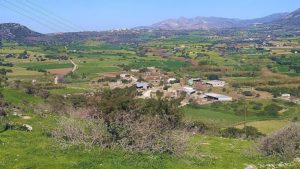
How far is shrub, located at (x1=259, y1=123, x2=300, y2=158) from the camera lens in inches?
1071

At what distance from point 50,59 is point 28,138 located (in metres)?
134

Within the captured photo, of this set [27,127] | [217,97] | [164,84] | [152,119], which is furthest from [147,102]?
[164,84]

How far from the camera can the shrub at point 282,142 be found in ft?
89.2

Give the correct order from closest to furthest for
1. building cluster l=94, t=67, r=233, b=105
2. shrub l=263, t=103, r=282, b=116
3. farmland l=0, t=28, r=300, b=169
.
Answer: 1. farmland l=0, t=28, r=300, b=169
2. shrub l=263, t=103, r=282, b=116
3. building cluster l=94, t=67, r=233, b=105

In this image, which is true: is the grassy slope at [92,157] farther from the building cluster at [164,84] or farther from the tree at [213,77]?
the tree at [213,77]

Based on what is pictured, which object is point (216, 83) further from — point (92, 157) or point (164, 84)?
point (92, 157)

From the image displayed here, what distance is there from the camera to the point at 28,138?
2964cm

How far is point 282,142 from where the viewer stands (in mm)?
27500

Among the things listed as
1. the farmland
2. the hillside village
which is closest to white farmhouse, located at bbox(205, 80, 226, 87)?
the hillside village

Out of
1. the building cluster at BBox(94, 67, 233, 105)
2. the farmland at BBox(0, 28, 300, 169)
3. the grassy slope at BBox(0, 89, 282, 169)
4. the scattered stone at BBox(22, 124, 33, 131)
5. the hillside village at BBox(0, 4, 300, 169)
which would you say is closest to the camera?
the grassy slope at BBox(0, 89, 282, 169)

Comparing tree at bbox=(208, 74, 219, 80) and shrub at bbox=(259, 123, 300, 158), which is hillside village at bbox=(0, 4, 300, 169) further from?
tree at bbox=(208, 74, 219, 80)

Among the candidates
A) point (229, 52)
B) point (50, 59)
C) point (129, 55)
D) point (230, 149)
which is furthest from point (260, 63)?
point (230, 149)

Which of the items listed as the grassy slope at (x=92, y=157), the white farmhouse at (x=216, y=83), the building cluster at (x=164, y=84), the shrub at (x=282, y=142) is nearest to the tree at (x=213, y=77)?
the building cluster at (x=164, y=84)

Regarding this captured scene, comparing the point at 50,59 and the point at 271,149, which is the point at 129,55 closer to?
the point at 50,59
